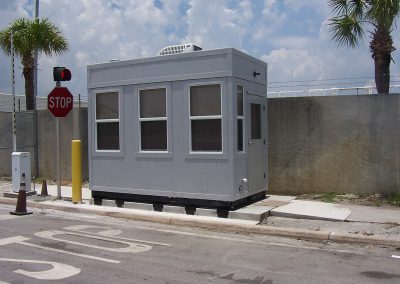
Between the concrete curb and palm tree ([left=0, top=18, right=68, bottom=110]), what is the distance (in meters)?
8.27

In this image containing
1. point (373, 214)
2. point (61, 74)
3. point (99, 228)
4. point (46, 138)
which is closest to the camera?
point (99, 228)

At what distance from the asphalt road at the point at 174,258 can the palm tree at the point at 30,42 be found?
10.1m

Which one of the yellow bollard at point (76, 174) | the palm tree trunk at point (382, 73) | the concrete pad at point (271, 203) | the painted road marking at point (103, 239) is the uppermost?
the palm tree trunk at point (382, 73)

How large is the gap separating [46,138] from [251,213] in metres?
9.09

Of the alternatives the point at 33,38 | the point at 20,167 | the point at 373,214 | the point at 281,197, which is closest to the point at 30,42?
the point at 33,38

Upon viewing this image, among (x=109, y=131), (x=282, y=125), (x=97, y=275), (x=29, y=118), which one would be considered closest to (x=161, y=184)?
(x=109, y=131)

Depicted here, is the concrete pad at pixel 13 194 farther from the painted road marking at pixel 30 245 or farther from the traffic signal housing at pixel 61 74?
the painted road marking at pixel 30 245

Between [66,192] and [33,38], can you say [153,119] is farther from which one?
[33,38]

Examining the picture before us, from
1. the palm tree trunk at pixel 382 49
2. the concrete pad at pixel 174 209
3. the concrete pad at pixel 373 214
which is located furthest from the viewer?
the palm tree trunk at pixel 382 49

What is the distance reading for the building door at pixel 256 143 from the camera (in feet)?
35.3

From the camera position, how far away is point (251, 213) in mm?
9773

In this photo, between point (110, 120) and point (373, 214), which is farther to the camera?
point (110, 120)

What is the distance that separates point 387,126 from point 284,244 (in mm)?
4481

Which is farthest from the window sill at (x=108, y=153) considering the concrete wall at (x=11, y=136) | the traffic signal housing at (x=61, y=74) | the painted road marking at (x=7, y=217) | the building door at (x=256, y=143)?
the concrete wall at (x=11, y=136)
